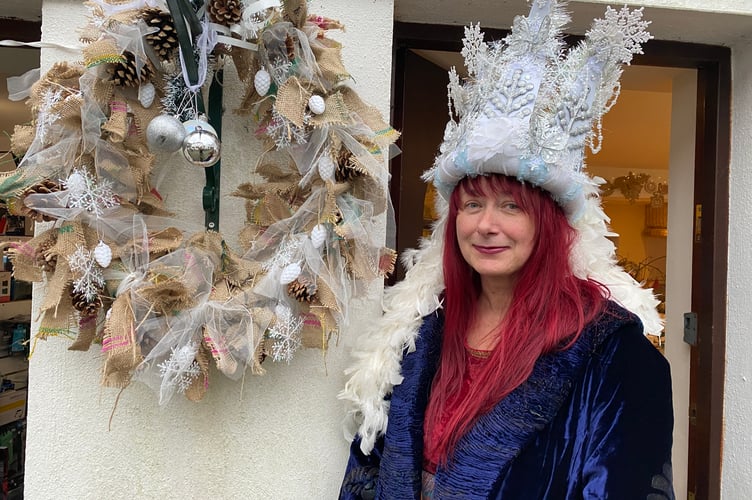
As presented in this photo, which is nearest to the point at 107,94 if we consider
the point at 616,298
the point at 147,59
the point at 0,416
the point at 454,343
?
the point at 147,59

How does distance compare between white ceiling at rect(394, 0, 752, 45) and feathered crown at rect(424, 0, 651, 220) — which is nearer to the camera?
feathered crown at rect(424, 0, 651, 220)

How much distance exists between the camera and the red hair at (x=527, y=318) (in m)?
0.99

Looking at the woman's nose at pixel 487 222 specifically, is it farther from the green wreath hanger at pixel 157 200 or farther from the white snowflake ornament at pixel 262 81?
the white snowflake ornament at pixel 262 81

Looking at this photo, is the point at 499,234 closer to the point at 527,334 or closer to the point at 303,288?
the point at 527,334

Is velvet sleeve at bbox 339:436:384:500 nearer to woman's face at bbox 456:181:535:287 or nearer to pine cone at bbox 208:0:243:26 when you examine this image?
woman's face at bbox 456:181:535:287

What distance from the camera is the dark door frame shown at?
1.63 meters

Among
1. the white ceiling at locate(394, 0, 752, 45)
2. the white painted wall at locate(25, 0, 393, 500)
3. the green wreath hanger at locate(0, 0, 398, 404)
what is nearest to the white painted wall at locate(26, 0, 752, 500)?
the white painted wall at locate(25, 0, 393, 500)

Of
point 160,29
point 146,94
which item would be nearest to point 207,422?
point 146,94

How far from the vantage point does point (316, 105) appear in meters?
1.07

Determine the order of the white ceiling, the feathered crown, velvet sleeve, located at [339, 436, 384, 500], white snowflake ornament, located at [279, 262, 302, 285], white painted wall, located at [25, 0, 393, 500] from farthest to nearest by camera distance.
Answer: the white ceiling
white painted wall, located at [25, 0, 393, 500]
velvet sleeve, located at [339, 436, 384, 500]
white snowflake ornament, located at [279, 262, 302, 285]
the feathered crown

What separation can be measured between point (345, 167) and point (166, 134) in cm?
37

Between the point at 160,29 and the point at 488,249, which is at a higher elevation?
the point at 160,29

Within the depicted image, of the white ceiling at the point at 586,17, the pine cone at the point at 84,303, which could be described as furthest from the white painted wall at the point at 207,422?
the pine cone at the point at 84,303

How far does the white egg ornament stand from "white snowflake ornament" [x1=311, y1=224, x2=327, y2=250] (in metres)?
0.24
